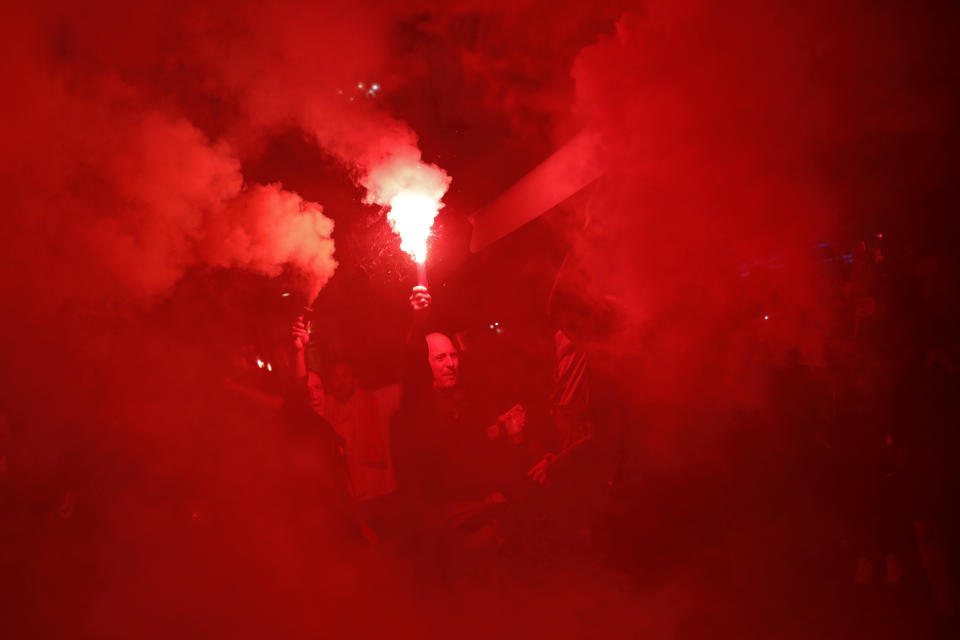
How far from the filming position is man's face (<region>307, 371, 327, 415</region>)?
12.6ft

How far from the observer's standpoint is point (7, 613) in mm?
2947

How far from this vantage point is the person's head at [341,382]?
12.9 ft

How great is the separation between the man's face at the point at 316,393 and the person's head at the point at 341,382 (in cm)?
5

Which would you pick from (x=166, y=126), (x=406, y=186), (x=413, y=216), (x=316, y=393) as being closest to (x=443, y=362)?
(x=316, y=393)

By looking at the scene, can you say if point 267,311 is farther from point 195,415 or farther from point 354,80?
point 354,80

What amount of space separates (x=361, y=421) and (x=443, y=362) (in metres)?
0.67

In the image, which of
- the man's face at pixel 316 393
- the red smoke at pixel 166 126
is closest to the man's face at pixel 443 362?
the man's face at pixel 316 393

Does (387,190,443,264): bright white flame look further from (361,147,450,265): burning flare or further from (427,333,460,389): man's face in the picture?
(427,333,460,389): man's face

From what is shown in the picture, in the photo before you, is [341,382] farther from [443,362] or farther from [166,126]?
[166,126]

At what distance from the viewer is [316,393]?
3.88 meters

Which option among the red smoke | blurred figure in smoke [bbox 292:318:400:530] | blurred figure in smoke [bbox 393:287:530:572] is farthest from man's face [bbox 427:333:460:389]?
the red smoke

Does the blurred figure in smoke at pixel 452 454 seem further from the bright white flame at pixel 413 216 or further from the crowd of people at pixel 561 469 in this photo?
the bright white flame at pixel 413 216

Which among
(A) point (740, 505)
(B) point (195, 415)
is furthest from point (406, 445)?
(A) point (740, 505)

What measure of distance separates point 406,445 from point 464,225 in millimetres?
1922
